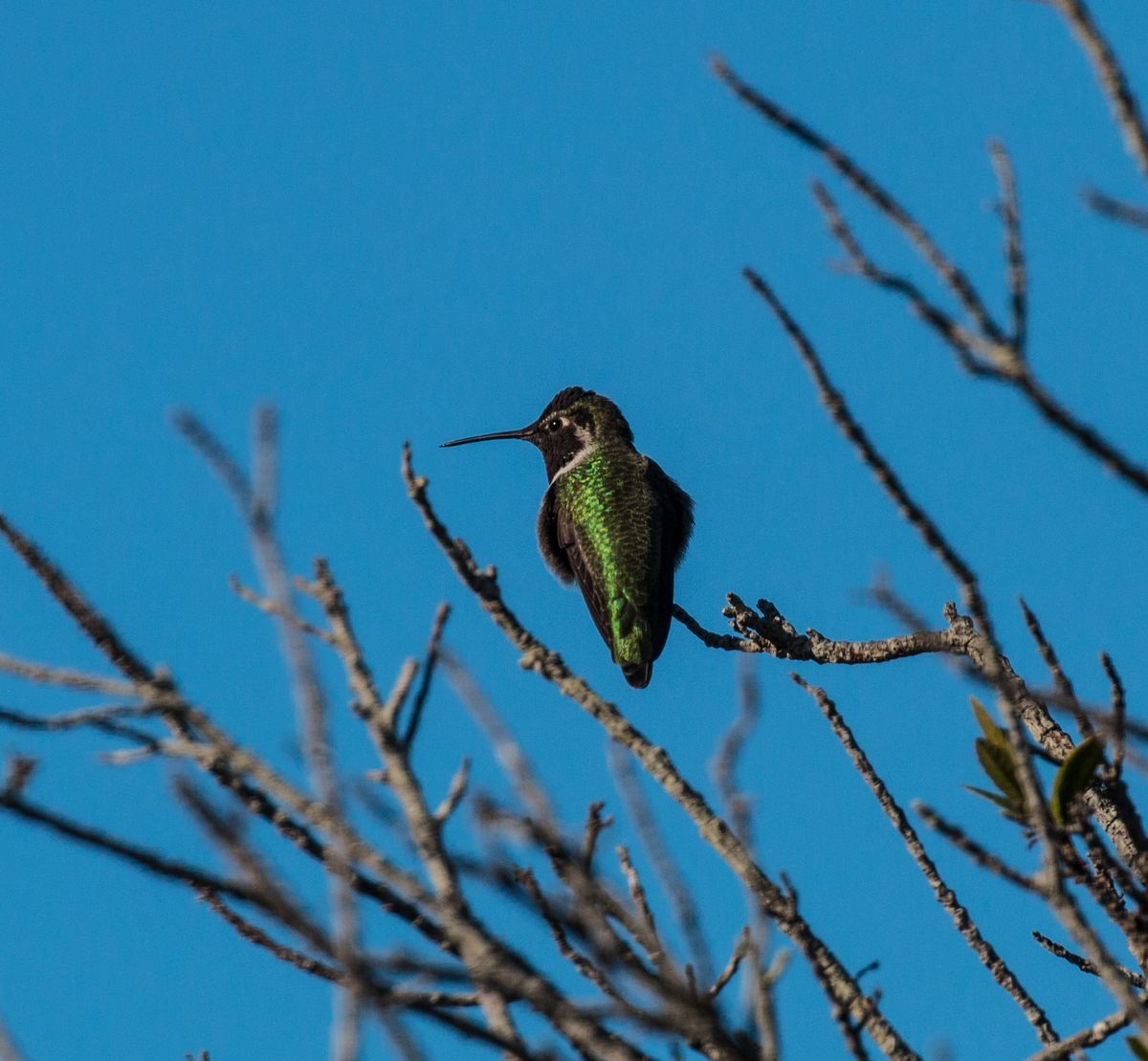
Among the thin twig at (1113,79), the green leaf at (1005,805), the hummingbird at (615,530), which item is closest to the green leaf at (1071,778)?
the green leaf at (1005,805)

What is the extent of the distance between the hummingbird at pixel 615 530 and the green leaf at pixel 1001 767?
538 centimetres

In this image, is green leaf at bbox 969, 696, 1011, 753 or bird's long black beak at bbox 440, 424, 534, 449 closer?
green leaf at bbox 969, 696, 1011, 753

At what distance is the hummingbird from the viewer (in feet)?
29.6

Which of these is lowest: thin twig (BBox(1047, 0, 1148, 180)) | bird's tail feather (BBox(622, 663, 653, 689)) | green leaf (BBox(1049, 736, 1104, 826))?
green leaf (BBox(1049, 736, 1104, 826))

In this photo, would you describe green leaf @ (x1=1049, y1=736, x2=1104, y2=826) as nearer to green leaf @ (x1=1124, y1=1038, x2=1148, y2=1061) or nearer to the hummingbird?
green leaf @ (x1=1124, y1=1038, x2=1148, y2=1061)

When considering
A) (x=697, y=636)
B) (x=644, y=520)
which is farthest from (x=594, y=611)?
(x=697, y=636)

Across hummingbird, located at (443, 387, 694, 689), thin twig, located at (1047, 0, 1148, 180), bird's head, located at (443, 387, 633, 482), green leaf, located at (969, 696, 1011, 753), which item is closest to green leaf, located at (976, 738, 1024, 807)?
green leaf, located at (969, 696, 1011, 753)

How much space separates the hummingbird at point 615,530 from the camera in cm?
902

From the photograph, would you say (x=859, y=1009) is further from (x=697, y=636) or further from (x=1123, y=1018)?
(x=697, y=636)

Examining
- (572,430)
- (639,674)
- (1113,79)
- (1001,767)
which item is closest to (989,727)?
(1001,767)

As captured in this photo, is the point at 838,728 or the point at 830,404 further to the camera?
the point at 838,728

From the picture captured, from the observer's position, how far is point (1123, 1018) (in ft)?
10.1

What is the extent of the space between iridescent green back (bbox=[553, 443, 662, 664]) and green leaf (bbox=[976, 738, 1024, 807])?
5513mm

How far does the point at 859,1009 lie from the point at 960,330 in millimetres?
1584
